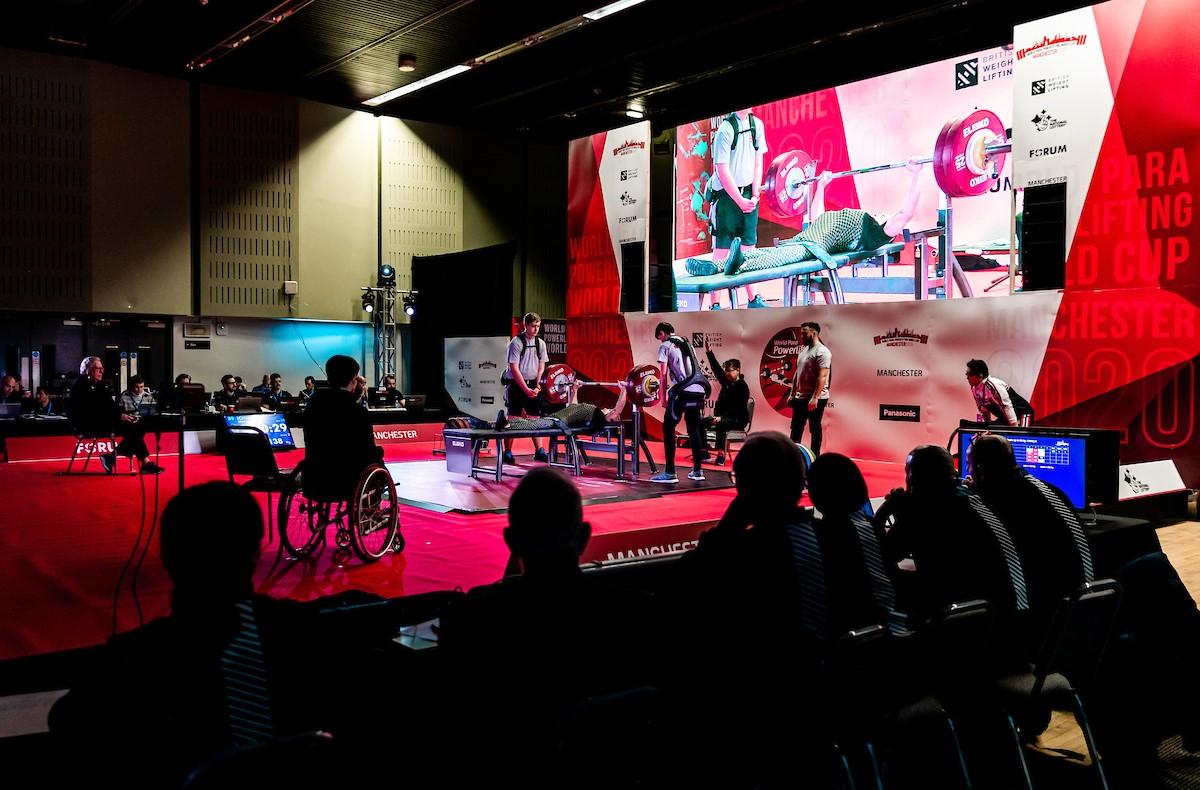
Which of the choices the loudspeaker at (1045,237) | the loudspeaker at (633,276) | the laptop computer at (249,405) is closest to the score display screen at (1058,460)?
the loudspeaker at (1045,237)

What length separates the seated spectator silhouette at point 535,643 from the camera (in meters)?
1.76

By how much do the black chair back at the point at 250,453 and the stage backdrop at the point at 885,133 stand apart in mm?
8036

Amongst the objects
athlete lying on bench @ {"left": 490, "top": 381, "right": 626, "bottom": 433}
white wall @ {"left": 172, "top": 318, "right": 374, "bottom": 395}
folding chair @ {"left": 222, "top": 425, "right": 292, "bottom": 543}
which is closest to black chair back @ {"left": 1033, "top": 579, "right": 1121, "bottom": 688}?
folding chair @ {"left": 222, "top": 425, "right": 292, "bottom": 543}

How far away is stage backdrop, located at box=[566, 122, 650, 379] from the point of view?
45.7 feet

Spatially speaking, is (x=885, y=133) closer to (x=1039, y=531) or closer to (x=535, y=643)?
(x=1039, y=531)

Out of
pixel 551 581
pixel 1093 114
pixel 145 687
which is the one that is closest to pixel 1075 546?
pixel 551 581

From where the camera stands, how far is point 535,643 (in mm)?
1768

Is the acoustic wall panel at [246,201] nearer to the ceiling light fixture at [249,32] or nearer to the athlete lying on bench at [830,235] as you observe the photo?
the ceiling light fixture at [249,32]

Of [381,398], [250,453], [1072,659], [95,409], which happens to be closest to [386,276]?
[381,398]

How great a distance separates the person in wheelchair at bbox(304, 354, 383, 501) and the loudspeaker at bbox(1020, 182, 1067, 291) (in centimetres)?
720

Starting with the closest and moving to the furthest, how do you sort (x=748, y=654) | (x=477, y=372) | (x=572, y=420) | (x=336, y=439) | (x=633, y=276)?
1. (x=748, y=654)
2. (x=336, y=439)
3. (x=572, y=420)
4. (x=477, y=372)
5. (x=633, y=276)

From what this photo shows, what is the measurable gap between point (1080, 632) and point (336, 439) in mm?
4129

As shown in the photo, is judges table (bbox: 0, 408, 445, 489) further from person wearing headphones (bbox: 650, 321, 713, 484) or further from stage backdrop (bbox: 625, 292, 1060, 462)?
stage backdrop (bbox: 625, 292, 1060, 462)

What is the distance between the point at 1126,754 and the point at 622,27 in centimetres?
1088
